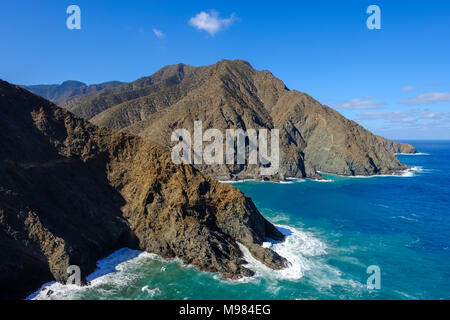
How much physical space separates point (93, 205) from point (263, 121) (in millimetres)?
100475

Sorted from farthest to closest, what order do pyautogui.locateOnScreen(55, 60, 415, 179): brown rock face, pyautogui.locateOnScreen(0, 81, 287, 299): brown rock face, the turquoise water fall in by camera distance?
pyautogui.locateOnScreen(55, 60, 415, 179): brown rock face
pyautogui.locateOnScreen(0, 81, 287, 299): brown rock face
the turquoise water

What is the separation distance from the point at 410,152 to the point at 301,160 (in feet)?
445

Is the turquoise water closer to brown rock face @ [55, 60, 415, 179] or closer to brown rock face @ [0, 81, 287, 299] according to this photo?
brown rock face @ [0, 81, 287, 299]

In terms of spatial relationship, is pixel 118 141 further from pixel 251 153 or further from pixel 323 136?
pixel 323 136

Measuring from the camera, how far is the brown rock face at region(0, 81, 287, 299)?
81.9 feet

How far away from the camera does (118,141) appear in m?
35.2

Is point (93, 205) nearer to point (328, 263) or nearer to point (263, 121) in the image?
point (328, 263)

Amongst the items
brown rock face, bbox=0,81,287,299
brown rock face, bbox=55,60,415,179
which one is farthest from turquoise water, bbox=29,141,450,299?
brown rock face, bbox=55,60,415,179

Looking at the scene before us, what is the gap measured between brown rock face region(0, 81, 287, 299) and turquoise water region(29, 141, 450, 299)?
204 cm

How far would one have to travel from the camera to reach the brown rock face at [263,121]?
10412 centimetres

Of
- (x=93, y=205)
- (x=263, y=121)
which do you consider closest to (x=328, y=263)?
(x=93, y=205)

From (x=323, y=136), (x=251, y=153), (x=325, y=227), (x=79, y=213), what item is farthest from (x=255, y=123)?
(x=79, y=213)

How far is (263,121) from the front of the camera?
122812 millimetres

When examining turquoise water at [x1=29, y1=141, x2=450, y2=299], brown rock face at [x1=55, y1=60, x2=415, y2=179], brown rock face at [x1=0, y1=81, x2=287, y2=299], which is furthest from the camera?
brown rock face at [x1=55, y1=60, x2=415, y2=179]
